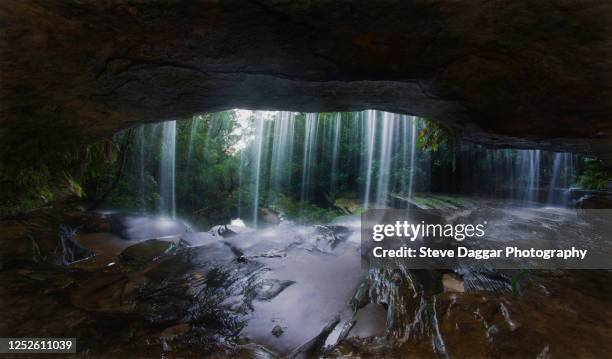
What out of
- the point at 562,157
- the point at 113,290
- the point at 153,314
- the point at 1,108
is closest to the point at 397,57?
the point at 153,314

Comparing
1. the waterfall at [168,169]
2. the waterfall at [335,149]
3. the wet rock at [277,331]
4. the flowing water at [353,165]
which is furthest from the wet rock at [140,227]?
the waterfall at [335,149]

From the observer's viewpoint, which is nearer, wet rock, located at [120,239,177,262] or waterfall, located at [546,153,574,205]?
wet rock, located at [120,239,177,262]

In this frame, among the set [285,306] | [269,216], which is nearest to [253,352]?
[285,306]

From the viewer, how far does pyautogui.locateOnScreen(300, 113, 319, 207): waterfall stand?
67.7 feet

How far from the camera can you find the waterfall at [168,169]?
14.6m

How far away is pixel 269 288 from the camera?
380 centimetres

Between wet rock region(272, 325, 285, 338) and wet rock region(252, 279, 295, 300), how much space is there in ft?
2.36

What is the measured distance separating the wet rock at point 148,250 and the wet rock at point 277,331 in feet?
10.9

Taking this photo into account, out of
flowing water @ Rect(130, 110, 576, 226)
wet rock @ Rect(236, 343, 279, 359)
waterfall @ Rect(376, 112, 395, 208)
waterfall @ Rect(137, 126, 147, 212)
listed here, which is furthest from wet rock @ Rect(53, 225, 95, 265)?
waterfall @ Rect(376, 112, 395, 208)

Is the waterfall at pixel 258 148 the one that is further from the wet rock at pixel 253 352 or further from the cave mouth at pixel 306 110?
the wet rock at pixel 253 352

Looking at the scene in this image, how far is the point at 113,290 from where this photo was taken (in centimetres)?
339

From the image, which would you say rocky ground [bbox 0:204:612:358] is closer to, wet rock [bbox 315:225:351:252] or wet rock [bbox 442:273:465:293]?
wet rock [bbox 442:273:465:293]

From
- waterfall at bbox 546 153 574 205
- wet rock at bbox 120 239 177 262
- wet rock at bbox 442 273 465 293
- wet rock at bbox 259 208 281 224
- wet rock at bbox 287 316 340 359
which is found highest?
waterfall at bbox 546 153 574 205

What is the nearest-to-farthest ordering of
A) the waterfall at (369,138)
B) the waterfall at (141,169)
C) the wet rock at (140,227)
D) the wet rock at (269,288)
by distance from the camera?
the wet rock at (269,288), the wet rock at (140,227), the waterfall at (141,169), the waterfall at (369,138)
